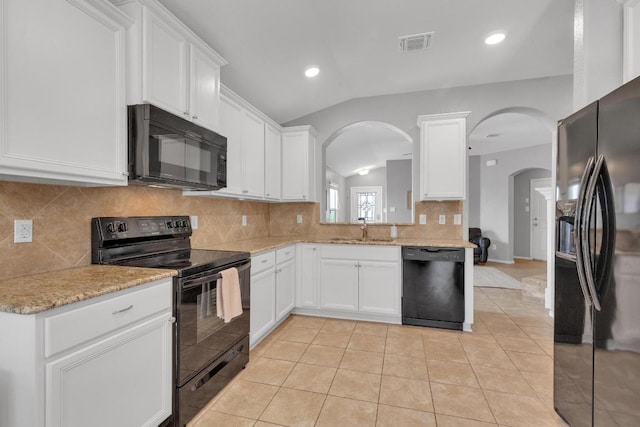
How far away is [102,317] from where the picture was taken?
128cm

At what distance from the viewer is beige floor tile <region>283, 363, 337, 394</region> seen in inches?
83.7

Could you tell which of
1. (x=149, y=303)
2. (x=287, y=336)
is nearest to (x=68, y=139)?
(x=149, y=303)

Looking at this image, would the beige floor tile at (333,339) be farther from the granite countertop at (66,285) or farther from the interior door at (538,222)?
the interior door at (538,222)

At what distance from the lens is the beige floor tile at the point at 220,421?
176 cm

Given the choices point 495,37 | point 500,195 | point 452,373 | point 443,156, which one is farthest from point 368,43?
point 500,195

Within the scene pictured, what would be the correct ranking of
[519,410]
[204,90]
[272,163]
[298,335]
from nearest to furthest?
[519,410]
[204,90]
[298,335]
[272,163]

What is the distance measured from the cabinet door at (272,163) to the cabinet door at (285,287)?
32.2 inches

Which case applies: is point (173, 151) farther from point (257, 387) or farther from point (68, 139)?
point (257, 387)

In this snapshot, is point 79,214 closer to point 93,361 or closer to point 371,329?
point 93,361

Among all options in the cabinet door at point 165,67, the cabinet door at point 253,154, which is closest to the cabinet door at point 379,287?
the cabinet door at point 253,154

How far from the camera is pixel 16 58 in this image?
123 centimetres

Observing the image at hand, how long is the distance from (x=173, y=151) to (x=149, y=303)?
0.93 m

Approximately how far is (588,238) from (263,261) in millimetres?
2209

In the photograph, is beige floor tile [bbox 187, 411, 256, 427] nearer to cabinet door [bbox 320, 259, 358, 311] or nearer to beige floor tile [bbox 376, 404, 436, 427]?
beige floor tile [bbox 376, 404, 436, 427]
